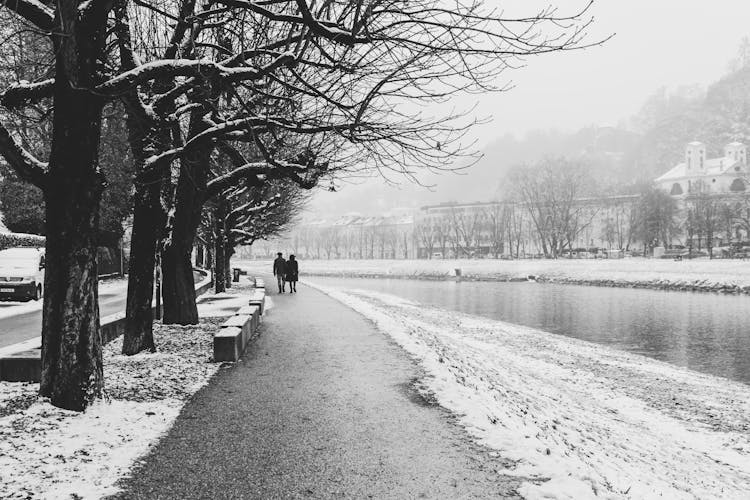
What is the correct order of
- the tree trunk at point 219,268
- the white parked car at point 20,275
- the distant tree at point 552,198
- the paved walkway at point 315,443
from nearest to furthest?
the paved walkway at point 315,443 < the white parked car at point 20,275 < the tree trunk at point 219,268 < the distant tree at point 552,198

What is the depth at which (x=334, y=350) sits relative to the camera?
1241 centimetres

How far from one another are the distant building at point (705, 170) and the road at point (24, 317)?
112862mm

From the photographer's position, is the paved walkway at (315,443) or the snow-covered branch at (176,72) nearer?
the paved walkway at (315,443)

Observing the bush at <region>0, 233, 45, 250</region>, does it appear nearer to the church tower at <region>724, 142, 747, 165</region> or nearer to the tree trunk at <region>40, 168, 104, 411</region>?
the tree trunk at <region>40, 168, 104, 411</region>

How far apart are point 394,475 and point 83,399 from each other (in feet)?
12.4

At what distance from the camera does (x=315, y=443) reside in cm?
650

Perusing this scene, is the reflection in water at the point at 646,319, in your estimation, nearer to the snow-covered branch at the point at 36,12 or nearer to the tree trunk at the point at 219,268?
the tree trunk at the point at 219,268

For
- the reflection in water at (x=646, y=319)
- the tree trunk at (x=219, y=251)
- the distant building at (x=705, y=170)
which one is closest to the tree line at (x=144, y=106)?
the reflection in water at (x=646, y=319)

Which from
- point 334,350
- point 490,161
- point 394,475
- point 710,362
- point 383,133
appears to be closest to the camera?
point 394,475

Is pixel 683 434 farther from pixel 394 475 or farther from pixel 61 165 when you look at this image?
pixel 61 165

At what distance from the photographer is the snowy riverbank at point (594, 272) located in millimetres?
44000

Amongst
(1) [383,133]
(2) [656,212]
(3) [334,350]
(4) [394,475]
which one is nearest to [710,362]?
(3) [334,350]

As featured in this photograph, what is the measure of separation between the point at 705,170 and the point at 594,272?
8409cm

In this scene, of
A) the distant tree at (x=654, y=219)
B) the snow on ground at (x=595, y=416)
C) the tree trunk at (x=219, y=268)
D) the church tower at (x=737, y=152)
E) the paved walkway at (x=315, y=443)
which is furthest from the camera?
the church tower at (x=737, y=152)
